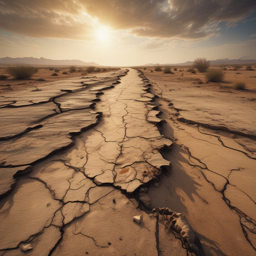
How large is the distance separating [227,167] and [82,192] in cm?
161

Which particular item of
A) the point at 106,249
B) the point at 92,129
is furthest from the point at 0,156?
the point at 106,249

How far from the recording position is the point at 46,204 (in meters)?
1.01

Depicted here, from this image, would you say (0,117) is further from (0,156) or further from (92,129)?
(92,129)

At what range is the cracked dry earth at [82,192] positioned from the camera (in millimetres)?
799

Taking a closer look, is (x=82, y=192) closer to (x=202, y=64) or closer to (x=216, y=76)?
(x=216, y=76)

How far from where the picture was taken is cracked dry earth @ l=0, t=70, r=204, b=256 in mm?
799

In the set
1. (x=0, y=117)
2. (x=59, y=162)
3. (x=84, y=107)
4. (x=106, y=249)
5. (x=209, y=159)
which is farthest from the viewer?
(x=84, y=107)

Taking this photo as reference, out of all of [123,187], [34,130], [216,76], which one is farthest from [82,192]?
[216,76]

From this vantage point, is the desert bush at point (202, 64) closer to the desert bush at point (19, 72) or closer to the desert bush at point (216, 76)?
the desert bush at point (216, 76)

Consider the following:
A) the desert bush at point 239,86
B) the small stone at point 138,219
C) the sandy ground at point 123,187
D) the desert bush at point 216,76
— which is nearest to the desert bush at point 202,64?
the desert bush at point 216,76

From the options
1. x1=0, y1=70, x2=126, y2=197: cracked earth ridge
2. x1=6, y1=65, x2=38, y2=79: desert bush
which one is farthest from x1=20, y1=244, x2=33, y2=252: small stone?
x1=6, y1=65, x2=38, y2=79: desert bush

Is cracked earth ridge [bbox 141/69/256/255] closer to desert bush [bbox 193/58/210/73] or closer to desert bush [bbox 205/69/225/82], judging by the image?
desert bush [bbox 205/69/225/82]

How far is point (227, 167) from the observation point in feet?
4.85

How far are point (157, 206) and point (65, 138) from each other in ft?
4.73
